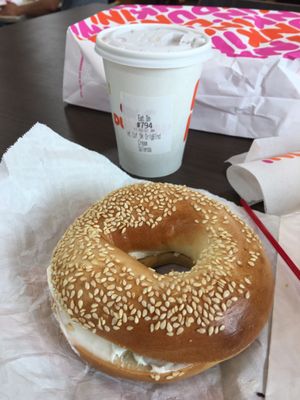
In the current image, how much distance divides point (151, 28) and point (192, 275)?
0.67 m

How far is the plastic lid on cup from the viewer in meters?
0.86

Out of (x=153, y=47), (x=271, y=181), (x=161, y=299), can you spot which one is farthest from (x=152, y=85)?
(x=161, y=299)

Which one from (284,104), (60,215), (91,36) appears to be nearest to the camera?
(60,215)

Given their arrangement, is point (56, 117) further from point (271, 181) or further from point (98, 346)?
point (98, 346)

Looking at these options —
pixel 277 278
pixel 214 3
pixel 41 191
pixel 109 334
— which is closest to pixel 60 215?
pixel 41 191

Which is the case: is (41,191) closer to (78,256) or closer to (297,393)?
(78,256)

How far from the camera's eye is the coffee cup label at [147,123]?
94cm

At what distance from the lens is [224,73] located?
1.16 meters

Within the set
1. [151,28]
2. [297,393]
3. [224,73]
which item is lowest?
[297,393]

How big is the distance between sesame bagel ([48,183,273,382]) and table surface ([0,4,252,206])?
320 millimetres

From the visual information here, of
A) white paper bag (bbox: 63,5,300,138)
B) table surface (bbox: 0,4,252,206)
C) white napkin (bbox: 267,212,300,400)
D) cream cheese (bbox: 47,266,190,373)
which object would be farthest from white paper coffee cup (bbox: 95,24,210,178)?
cream cheese (bbox: 47,266,190,373)

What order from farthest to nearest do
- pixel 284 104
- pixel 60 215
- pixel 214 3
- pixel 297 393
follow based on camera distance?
pixel 214 3, pixel 284 104, pixel 60 215, pixel 297 393

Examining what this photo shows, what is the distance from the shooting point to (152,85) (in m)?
0.91

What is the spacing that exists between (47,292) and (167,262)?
254 millimetres
